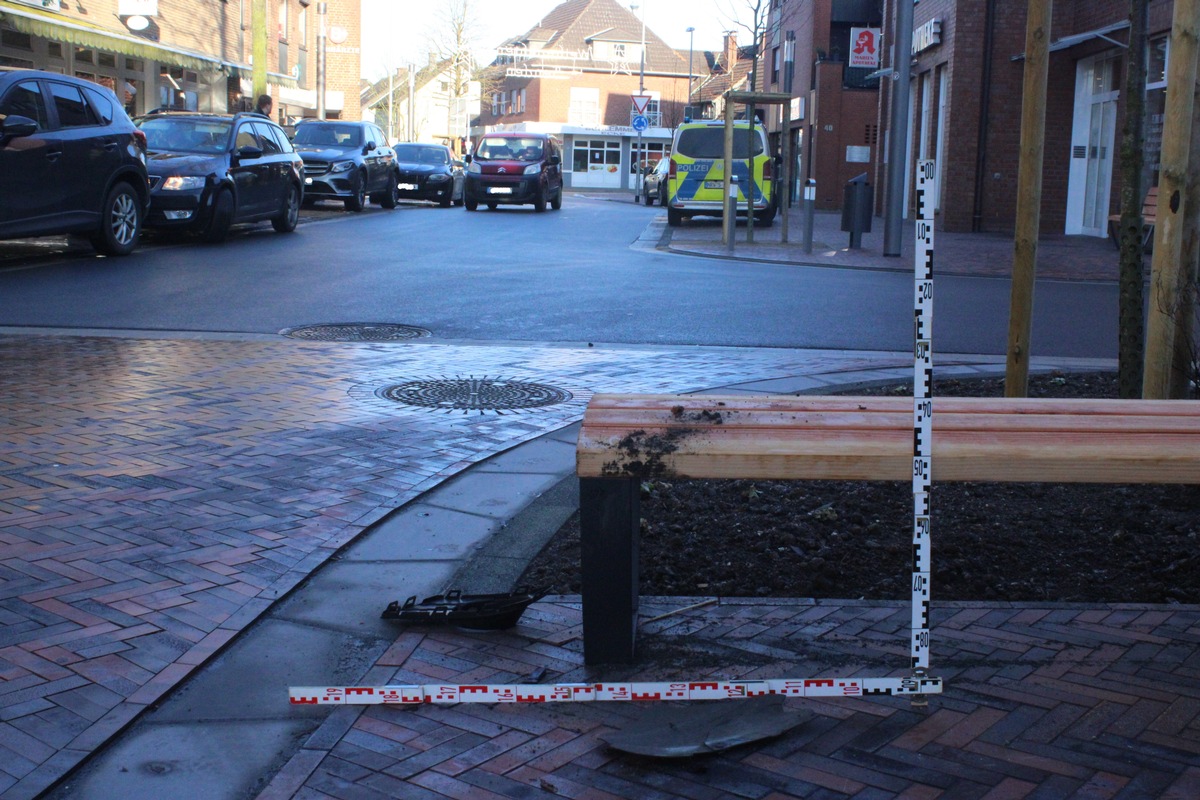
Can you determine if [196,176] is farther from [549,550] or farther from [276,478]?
[549,550]

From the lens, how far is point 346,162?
24766 mm

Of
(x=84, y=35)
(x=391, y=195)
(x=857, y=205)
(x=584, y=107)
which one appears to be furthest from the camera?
(x=584, y=107)

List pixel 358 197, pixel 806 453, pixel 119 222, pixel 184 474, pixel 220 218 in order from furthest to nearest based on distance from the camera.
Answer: pixel 358 197, pixel 220 218, pixel 119 222, pixel 184 474, pixel 806 453

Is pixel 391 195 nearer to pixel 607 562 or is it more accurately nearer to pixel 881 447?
pixel 607 562

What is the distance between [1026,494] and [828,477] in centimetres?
215

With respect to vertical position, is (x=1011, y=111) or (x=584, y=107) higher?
(x=584, y=107)

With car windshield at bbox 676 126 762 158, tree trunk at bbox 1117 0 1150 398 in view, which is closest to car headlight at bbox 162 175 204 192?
car windshield at bbox 676 126 762 158

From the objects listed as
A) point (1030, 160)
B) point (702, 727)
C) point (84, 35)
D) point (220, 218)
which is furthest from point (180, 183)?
point (702, 727)

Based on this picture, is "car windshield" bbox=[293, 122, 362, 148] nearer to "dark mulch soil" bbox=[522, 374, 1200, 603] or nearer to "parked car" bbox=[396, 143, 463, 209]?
"parked car" bbox=[396, 143, 463, 209]

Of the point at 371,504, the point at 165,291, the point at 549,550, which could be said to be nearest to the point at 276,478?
the point at 371,504

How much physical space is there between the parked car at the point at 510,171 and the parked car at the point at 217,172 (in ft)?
33.4

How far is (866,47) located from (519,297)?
25.3 metres

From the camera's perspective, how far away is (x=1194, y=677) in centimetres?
329

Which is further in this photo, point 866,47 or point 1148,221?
point 866,47
